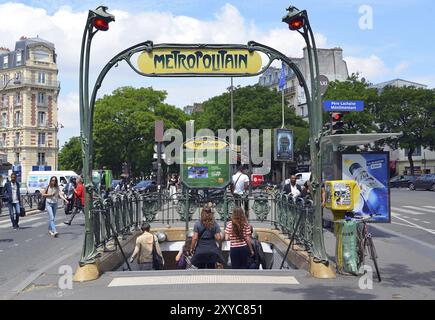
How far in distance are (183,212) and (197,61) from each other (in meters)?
7.48

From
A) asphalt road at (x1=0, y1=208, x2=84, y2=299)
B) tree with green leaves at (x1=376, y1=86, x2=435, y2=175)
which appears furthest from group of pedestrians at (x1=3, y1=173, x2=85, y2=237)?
tree with green leaves at (x1=376, y1=86, x2=435, y2=175)

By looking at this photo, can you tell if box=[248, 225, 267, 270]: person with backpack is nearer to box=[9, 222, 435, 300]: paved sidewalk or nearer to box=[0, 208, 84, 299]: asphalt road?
box=[9, 222, 435, 300]: paved sidewalk

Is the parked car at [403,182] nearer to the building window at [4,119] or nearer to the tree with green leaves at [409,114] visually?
the tree with green leaves at [409,114]

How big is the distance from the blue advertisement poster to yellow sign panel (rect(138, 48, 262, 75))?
20.3 feet

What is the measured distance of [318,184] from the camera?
8562 millimetres

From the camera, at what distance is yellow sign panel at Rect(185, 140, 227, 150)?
864 inches

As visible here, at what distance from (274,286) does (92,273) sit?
2.77 metres

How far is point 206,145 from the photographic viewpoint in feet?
72.7

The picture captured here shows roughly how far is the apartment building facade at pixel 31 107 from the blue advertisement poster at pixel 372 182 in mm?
84948

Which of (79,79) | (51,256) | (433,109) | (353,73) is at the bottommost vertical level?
(51,256)
